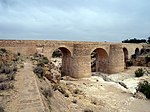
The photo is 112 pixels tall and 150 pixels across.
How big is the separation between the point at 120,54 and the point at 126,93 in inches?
→ 410

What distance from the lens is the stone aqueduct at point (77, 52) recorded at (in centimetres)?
1872

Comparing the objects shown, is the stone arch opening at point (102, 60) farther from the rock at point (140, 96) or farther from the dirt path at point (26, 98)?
the dirt path at point (26, 98)

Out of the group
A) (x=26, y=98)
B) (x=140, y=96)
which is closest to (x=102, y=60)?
(x=140, y=96)

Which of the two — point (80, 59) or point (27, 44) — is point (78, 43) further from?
point (27, 44)

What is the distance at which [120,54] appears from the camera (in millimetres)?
26250

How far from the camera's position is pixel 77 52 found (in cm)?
2169

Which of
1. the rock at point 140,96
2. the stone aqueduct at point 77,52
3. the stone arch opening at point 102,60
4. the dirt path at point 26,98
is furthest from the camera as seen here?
the stone arch opening at point 102,60

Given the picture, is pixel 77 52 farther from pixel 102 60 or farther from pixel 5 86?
pixel 5 86

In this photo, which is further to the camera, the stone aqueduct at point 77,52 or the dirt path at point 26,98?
the stone aqueduct at point 77,52

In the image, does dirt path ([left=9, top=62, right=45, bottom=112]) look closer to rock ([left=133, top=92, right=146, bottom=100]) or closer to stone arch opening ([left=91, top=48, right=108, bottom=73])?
rock ([left=133, top=92, right=146, bottom=100])

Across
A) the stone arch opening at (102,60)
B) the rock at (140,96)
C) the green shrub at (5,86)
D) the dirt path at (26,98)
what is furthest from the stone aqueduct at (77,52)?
the green shrub at (5,86)

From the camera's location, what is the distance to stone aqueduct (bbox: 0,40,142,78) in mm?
18723

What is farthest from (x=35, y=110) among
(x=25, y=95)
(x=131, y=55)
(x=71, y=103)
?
(x=131, y=55)

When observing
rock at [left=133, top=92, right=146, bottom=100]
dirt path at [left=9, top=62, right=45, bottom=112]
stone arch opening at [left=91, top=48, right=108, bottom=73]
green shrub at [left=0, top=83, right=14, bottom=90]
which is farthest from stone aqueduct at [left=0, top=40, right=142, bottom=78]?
green shrub at [left=0, top=83, right=14, bottom=90]
